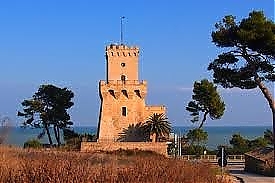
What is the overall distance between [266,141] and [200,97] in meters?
8.61

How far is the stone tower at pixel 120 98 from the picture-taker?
217 ft

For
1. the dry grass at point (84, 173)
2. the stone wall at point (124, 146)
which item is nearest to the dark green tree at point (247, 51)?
the dry grass at point (84, 173)

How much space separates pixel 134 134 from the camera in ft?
217

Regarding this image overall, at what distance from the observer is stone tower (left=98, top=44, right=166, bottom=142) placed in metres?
66.1

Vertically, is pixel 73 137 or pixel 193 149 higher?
pixel 73 137

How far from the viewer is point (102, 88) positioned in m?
66.1

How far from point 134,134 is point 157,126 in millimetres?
2830

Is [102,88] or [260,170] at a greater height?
[102,88]

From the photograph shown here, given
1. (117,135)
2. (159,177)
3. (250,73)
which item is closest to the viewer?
(159,177)

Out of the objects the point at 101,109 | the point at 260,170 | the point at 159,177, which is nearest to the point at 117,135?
the point at 101,109

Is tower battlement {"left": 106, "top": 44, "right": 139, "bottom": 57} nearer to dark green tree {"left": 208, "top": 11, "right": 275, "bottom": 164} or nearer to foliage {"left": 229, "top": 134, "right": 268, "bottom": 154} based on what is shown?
foliage {"left": 229, "top": 134, "right": 268, "bottom": 154}

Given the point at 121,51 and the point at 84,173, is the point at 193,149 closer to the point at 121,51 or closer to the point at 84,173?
the point at 121,51

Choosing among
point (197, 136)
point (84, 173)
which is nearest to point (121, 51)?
point (197, 136)

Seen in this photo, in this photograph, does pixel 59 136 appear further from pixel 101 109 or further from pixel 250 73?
pixel 250 73
